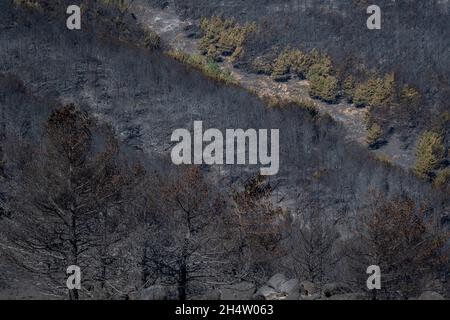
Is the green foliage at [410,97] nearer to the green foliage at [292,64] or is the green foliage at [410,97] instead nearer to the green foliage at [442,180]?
the green foliage at [292,64]

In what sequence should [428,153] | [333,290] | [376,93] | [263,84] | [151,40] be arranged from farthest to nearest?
[151,40]
[263,84]
[376,93]
[428,153]
[333,290]

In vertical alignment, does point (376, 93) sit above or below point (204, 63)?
below

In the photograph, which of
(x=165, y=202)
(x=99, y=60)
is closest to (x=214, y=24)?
(x=99, y=60)

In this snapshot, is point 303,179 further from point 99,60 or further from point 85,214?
point 85,214

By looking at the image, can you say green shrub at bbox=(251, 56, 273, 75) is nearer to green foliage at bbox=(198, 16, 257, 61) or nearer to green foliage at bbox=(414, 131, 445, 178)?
green foliage at bbox=(198, 16, 257, 61)

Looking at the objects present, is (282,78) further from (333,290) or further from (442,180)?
(333,290)

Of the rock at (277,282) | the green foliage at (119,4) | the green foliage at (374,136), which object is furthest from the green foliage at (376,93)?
the rock at (277,282)

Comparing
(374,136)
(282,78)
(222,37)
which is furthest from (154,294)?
(222,37)
